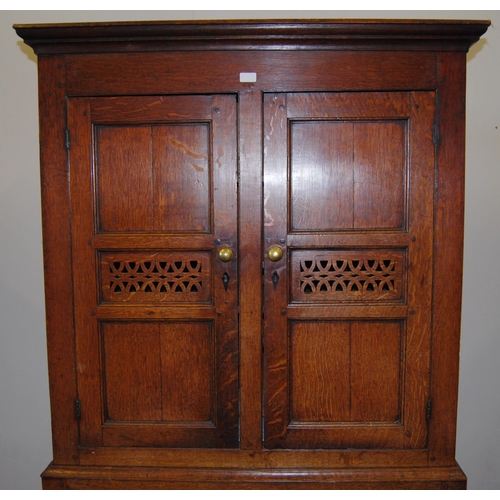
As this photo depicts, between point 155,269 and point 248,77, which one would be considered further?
point 155,269

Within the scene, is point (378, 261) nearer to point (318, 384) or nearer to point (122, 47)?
point (318, 384)

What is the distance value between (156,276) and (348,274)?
0.82m

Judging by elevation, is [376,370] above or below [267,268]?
below

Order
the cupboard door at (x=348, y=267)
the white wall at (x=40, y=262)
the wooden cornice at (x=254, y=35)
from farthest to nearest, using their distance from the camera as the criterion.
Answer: the white wall at (x=40, y=262), the cupboard door at (x=348, y=267), the wooden cornice at (x=254, y=35)

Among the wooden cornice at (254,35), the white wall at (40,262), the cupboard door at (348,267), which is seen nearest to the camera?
the wooden cornice at (254,35)

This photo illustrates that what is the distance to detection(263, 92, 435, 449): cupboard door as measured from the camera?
6.19 ft

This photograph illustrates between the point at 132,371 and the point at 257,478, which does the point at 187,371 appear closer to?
the point at 132,371

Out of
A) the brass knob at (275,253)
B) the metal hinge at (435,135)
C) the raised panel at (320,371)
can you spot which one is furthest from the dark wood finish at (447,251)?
the brass knob at (275,253)

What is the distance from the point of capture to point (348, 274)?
1.94m

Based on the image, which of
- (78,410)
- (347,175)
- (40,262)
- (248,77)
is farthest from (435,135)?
(40,262)

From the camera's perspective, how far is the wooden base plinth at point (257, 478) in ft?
6.33

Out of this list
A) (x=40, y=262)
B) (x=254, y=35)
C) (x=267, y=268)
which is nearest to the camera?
(x=254, y=35)

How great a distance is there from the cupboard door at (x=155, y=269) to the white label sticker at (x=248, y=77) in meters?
0.10

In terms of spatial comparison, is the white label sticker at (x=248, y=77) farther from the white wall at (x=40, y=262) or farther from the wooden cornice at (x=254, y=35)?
the white wall at (x=40, y=262)
